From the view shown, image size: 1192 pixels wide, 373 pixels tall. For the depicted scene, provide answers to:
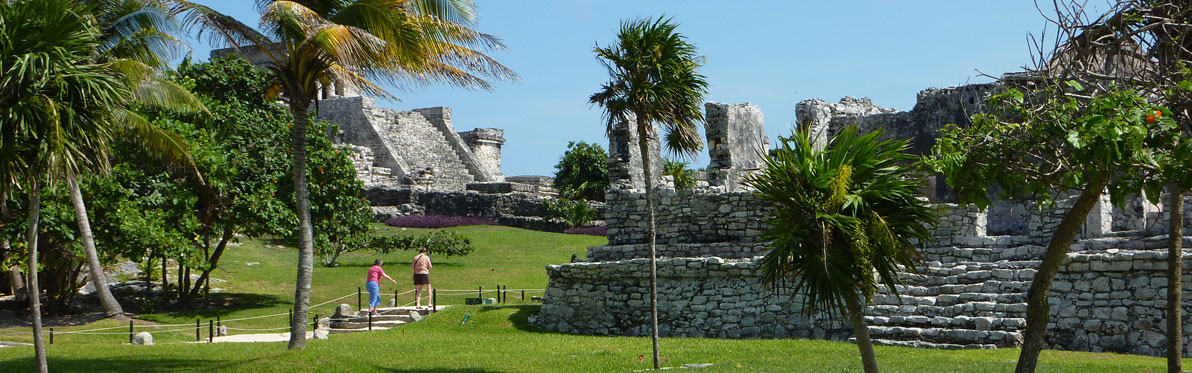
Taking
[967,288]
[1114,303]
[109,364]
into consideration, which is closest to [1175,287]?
[1114,303]

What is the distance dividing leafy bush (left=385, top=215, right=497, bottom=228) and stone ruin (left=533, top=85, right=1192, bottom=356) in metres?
16.4

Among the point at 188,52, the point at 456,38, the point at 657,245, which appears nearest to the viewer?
the point at 456,38

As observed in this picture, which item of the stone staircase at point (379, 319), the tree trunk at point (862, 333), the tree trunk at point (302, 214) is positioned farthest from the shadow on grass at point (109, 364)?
the tree trunk at point (862, 333)

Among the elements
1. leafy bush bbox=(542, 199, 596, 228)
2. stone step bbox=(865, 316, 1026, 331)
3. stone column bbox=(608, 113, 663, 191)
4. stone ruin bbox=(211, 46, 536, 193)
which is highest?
stone ruin bbox=(211, 46, 536, 193)

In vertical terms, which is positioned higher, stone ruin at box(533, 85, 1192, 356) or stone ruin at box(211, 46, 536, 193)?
stone ruin at box(211, 46, 536, 193)

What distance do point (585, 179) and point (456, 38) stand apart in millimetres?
28565

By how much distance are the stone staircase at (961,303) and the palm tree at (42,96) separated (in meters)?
9.22

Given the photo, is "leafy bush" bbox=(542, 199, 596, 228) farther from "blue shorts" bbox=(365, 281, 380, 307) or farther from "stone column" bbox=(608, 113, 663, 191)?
"blue shorts" bbox=(365, 281, 380, 307)

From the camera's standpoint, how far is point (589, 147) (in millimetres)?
41500

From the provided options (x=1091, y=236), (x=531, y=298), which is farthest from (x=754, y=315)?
(x=531, y=298)

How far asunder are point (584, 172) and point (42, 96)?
31.4 meters

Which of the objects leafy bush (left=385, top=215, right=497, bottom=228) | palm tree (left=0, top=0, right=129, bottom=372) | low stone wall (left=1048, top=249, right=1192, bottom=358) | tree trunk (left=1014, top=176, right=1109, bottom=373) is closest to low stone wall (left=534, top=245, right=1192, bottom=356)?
low stone wall (left=1048, top=249, right=1192, bottom=358)

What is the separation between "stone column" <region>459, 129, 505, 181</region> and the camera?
169ft

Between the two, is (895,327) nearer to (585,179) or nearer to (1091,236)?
(1091,236)
